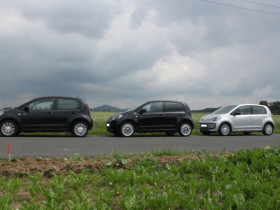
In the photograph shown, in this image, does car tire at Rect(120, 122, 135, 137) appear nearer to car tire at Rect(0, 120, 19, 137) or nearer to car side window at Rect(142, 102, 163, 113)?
car side window at Rect(142, 102, 163, 113)

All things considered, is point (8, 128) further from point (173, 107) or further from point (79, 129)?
point (173, 107)

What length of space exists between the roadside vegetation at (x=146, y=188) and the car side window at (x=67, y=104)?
9.17 meters

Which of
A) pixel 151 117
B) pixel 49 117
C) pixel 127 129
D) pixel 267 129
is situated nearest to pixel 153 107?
pixel 151 117

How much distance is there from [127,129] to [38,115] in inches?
149

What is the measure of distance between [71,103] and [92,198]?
11.5m

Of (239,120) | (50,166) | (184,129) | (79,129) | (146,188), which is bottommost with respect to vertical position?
(146,188)

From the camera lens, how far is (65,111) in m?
14.9

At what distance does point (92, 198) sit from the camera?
13.0 feet

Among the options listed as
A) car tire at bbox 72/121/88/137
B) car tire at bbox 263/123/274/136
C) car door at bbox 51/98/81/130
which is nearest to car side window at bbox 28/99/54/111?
car door at bbox 51/98/81/130

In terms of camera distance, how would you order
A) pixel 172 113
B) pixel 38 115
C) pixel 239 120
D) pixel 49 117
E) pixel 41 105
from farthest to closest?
pixel 239 120 < pixel 172 113 < pixel 41 105 < pixel 49 117 < pixel 38 115

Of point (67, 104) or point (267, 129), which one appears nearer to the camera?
point (67, 104)

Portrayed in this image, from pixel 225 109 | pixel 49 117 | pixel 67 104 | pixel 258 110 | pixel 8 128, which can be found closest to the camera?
pixel 8 128

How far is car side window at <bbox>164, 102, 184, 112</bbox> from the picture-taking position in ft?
53.2

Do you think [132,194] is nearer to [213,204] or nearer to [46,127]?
[213,204]
